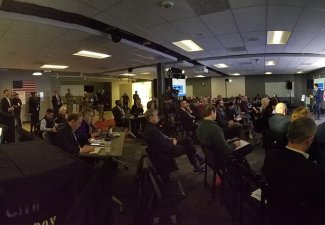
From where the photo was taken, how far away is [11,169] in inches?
25.5

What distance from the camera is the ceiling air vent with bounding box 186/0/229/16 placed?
3.35 m

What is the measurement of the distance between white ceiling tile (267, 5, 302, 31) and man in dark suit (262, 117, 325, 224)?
267 cm

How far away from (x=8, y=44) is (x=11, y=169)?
5850 millimetres

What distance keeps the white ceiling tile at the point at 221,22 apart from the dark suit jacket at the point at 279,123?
6.14 feet

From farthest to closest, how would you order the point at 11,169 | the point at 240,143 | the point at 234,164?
the point at 240,143 < the point at 234,164 < the point at 11,169

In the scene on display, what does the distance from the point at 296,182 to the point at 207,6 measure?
2.84 m

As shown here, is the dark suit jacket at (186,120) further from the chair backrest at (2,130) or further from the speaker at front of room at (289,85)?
the speaker at front of room at (289,85)

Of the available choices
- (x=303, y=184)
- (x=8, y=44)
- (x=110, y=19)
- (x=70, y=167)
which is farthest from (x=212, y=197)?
(x=8, y=44)

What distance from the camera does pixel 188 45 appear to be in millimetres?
6504

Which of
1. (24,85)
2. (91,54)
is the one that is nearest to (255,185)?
(91,54)

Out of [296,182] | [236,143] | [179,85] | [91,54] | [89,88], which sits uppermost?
[91,54]

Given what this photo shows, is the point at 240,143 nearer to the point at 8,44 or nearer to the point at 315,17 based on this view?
the point at 315,17

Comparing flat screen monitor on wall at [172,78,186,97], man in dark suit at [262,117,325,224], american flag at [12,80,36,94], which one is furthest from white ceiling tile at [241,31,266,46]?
american flag at [12,80,36,94]

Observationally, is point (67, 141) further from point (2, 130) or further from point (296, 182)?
point (296, 182)
